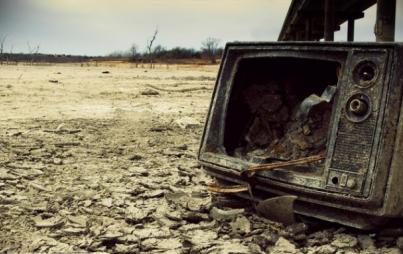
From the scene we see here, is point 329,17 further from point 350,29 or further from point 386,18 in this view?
point 386,18

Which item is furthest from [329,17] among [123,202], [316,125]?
[123,202]

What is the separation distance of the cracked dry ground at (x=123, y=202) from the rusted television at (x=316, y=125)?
0.17 metres

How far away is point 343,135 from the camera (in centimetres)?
243

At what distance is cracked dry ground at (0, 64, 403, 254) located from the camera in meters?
2.47

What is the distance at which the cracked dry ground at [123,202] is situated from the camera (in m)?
2.47

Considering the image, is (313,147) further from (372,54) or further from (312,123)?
(372,54)

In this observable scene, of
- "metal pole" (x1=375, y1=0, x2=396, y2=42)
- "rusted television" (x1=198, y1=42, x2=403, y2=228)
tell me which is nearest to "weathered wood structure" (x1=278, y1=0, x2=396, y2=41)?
"metal pole" (x1=375, y1=0, x2=396, y2=42)

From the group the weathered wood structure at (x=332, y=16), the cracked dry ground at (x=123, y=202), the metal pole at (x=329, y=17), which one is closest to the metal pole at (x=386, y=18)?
the weathered wood structure at (x=332, y=16)

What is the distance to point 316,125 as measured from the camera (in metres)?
2.79

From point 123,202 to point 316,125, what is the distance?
1189mm

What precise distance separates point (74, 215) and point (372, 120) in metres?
1.62

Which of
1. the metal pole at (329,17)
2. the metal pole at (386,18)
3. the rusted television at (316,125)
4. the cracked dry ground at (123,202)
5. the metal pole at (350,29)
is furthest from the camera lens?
the metal pole at (350,29)

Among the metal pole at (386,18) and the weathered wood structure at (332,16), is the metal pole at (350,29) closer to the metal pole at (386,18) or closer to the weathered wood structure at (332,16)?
Result: the weathered wood structure at (332,16)

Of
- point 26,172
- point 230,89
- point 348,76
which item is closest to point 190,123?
point 26,172
